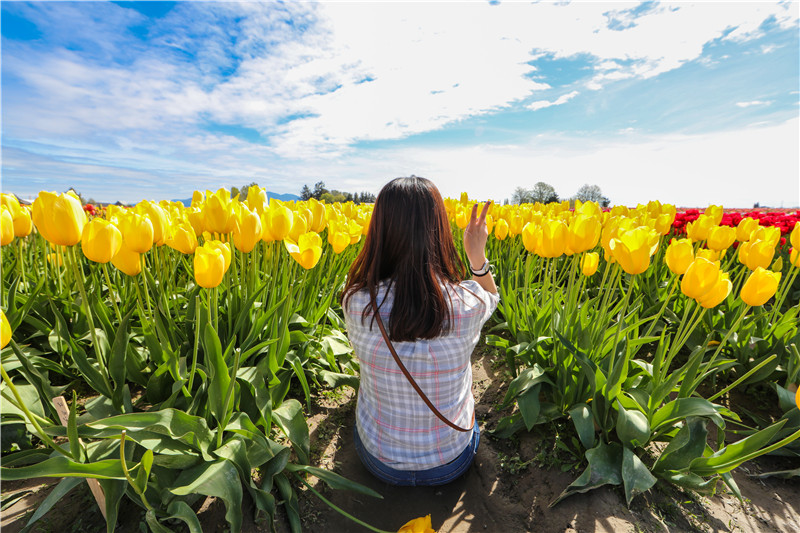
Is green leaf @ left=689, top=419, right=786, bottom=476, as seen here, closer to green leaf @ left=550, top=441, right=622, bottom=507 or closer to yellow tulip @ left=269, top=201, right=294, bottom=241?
green leaf @ left=550, top=441, right=622, bottom=507

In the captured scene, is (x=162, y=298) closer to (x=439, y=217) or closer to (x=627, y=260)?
(x=439, y=217)

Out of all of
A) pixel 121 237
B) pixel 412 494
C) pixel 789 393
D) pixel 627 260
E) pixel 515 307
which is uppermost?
pixel 121 237

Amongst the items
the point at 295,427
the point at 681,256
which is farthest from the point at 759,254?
the point at 295,427

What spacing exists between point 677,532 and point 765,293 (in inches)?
53.7

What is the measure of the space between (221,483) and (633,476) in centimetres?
212

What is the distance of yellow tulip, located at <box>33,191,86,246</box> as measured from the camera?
5.48 ft

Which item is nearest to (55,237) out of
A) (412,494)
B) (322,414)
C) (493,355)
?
(322,414)

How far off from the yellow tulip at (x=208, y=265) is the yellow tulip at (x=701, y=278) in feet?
7.18

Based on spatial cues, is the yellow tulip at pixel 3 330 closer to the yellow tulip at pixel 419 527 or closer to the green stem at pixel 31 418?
the green stem at pixel 31 418

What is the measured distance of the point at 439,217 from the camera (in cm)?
228

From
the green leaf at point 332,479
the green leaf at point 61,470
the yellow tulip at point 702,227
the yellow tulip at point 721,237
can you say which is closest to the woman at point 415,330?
the green leaf at point 332,479

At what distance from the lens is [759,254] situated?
101 inches

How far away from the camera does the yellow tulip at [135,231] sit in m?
1.88

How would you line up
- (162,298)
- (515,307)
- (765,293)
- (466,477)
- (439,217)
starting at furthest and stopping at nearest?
(515,307), (466,477), (162,298), (439,217), (765,293)
